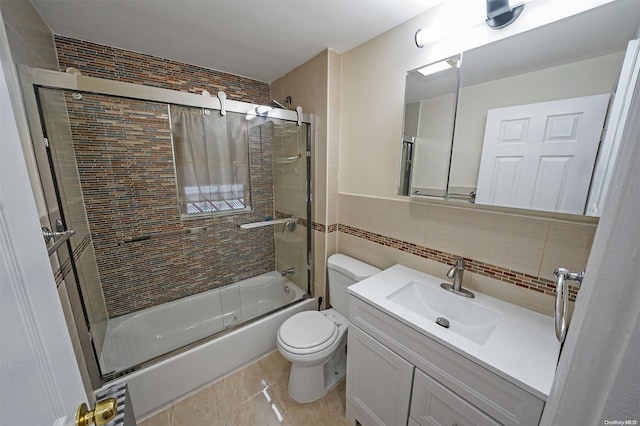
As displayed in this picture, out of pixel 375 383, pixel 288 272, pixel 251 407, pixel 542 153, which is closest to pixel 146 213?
pixel 288 272

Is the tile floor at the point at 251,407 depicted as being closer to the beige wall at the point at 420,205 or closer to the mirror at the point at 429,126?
the beige wall at the point at 420,205

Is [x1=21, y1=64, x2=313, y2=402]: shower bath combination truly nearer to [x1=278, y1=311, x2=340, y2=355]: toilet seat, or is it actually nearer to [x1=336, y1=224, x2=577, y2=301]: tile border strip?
[x1=278, y1=311, x2=340, y2=355]: toilet seat

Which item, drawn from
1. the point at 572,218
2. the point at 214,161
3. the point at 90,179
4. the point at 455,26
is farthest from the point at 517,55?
the point at 90,179

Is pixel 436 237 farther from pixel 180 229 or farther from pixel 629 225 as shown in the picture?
pixel 180 229

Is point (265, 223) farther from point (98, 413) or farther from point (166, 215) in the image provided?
point (98, 413)

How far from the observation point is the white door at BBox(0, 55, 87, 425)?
0.32 metres

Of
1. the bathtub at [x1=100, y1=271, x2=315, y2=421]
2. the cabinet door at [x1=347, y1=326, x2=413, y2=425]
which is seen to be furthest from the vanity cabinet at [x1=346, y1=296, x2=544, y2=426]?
the bathtub at [x1=100, y1=271, x2=315, y2=421]

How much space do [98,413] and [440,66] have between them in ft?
5.97

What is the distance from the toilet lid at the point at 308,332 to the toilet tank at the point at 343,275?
0.61 feet

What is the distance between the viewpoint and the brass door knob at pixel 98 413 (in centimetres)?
46

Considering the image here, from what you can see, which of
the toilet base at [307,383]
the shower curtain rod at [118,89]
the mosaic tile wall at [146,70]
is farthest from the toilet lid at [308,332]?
the mosaic tile wall at [146,70]

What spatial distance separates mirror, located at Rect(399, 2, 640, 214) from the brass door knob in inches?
59.0

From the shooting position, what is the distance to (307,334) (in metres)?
1.53

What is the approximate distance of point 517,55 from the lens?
1.03 metres
